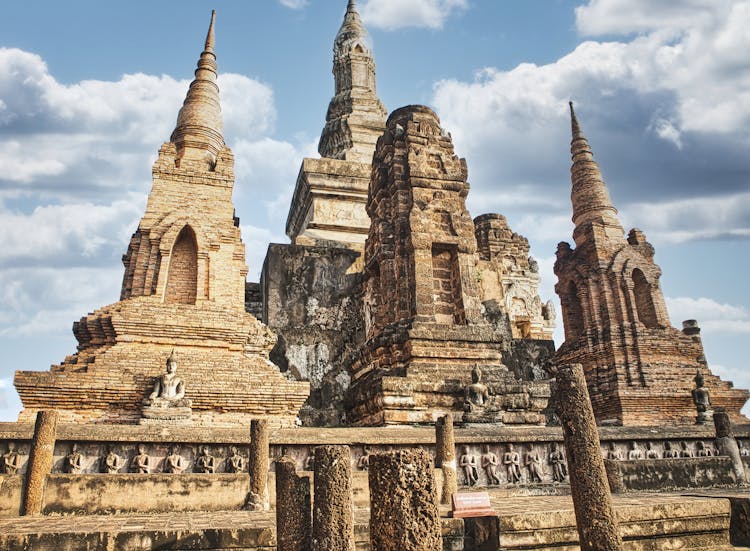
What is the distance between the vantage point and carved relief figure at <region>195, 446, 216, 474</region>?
24.0 feet

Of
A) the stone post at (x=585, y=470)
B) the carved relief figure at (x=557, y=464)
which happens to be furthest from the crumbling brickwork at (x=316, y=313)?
the stone post at (x=585, y=470)

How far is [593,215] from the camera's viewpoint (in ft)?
70.5

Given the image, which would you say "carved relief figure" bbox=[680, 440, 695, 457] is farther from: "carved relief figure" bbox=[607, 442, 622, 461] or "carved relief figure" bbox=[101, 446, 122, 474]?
"carved relief figure" bbox=[101, 446, 122, 474]

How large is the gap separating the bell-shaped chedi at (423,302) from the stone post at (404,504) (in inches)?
284

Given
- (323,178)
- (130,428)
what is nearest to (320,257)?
(323,178)

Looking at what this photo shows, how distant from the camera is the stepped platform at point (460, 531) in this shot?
4105mm

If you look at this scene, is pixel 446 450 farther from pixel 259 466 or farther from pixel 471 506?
→ pixel 471 506

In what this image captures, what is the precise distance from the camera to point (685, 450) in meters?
10.1

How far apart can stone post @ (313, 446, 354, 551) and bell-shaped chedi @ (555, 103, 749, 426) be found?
1553 centimetres

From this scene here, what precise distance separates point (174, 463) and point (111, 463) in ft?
2.47

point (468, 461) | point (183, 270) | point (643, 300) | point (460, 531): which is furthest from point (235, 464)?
point (643, 300)

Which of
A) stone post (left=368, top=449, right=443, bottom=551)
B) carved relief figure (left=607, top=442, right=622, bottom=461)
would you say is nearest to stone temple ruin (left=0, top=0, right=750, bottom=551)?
stone post (left=368, top=449, right=443, bottom=551)

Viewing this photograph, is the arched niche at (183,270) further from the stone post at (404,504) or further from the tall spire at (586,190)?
the tall spire at (586,190)

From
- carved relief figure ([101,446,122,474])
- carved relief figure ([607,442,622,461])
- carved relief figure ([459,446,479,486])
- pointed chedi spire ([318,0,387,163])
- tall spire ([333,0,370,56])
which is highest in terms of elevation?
tall spire ([333,0,370,56])
